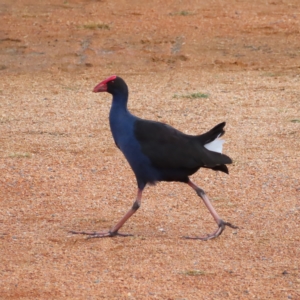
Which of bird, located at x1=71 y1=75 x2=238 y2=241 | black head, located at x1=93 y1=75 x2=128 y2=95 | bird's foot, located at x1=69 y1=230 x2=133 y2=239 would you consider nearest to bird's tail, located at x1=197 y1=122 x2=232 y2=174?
bird, located at x1=71 y1=75 x2=238 y2=241

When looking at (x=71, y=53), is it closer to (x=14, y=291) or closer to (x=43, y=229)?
(x=43, y=229)

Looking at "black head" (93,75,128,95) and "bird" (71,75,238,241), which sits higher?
"black head" (93,75,128,95)

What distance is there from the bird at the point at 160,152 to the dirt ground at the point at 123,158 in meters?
0.41

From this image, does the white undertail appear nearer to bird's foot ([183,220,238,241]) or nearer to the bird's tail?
the bird's tail

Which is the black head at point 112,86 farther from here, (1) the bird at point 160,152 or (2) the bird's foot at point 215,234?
(2) the bird's foot at point 215,234

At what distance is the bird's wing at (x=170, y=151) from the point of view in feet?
19.0

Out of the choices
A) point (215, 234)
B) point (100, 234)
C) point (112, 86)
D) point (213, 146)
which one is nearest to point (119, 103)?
point (112, 86)

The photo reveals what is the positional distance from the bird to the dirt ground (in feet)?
1.34

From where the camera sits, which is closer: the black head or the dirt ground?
the dirt ground

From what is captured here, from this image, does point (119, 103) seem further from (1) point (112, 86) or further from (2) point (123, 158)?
(2) point (123, 158)

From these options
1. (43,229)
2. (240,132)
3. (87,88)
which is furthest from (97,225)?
(87,88)

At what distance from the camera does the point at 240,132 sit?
29.7 ft

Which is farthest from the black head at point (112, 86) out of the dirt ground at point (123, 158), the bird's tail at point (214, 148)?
the dirt ground at point (123, 158)

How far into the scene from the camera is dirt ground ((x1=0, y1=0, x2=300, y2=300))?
17.0 feet
